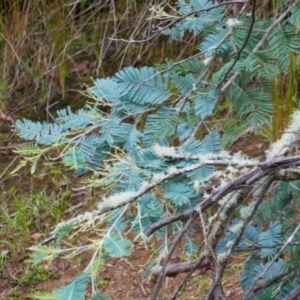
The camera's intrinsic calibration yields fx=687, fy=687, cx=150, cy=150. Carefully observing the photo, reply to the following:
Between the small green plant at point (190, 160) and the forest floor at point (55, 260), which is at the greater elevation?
the small green plant at point (190, 160)

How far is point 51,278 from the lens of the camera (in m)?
2.83

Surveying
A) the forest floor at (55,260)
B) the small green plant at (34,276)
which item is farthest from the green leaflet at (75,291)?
the small green plant at (34,276)

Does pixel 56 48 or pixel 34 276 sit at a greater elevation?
pixel 56 48

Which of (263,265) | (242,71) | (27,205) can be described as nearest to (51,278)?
(27,205)

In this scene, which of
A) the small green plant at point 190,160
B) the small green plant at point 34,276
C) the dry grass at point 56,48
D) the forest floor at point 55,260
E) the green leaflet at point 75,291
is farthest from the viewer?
the dry grass at point 56,48

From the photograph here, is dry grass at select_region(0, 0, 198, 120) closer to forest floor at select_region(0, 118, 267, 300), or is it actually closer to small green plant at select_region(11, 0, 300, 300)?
forest floor at select_region(0, 118, 267, 300)

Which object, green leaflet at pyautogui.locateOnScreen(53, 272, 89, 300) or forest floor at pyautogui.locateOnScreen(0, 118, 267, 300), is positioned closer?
green leaflet at pyautogui.locateOnScreen(53, 272, 89, 300)

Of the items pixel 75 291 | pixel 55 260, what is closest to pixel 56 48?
pixel 55 260

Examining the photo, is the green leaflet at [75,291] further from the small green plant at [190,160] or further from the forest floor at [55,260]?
the forest floor at [55,260]

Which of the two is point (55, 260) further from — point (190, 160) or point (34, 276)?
point (190, 160)

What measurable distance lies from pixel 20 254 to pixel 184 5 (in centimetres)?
164

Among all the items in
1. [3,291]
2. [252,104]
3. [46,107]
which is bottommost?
[3,291]

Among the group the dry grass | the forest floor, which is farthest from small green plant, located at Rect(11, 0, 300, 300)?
the dry grass

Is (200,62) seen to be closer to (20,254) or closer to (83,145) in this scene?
(83,145)
